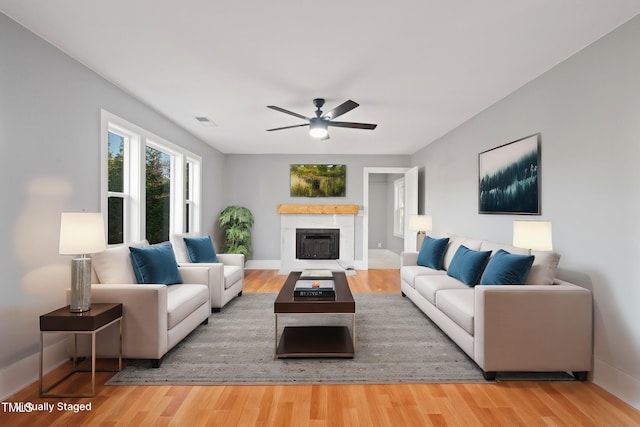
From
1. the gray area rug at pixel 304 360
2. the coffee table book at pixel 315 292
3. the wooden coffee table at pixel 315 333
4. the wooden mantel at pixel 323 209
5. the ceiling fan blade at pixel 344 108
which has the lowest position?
the gray area rug at pixel 304 360

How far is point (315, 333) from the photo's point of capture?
321 centimetres

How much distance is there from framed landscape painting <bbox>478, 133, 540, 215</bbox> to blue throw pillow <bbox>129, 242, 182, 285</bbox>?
11.7 ft

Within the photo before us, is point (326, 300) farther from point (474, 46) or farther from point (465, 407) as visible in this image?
point (474, 46)

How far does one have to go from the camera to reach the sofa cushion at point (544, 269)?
104 inches

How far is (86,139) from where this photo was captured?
9.86 ft

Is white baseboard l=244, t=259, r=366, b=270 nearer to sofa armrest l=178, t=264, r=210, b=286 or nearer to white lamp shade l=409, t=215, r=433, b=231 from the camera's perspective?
white lamp shade l=409, t=215, r=433, b=231

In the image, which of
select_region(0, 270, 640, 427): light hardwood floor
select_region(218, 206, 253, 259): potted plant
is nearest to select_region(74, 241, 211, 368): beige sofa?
select_region(0, 270, 640, 427): light hardwood floor

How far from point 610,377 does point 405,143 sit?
14.7 feet

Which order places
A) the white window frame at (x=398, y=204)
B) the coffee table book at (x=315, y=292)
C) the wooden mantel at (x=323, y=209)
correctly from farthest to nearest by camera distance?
the white window frame at (x=398, y=204), the wooden mantel at (x=323, y=209), the coffee table book at (x=315, y=292)

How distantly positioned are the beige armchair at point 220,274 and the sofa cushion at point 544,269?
124 inches

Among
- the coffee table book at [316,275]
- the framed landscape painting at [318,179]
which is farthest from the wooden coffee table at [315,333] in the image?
the framed landscape painting at [318,179]

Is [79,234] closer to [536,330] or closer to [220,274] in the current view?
[220,274]

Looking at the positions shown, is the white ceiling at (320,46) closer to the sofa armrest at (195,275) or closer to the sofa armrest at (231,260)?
the sofa armrest at (195,275)

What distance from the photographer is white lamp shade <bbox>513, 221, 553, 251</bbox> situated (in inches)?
104
